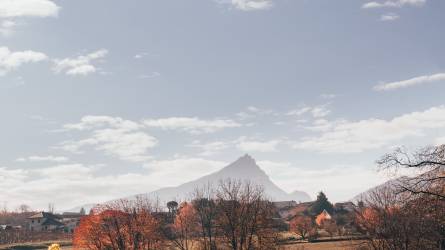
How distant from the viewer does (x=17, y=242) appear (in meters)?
104

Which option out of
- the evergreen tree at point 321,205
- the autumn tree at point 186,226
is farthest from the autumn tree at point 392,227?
the evergreen tree at point 321,205

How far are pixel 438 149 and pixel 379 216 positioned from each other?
3860 cm

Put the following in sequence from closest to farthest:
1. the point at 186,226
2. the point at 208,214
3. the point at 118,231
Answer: the point at 118,231 < the point at 208,214 < the point at 186,226

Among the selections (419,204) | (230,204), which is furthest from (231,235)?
(419,204)

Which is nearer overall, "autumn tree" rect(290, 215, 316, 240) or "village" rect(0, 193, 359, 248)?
"village" rect(0, 193, 359, 248)

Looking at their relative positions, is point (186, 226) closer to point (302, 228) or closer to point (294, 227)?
point (294, 227)

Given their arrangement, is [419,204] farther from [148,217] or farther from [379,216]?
[148,217]

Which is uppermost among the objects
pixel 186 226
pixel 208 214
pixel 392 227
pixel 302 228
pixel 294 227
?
pixel 208 214

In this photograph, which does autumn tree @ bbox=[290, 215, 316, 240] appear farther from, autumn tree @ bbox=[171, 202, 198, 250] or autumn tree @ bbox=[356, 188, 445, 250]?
autumn tree @ bbox=[356, 188, 445, 250]

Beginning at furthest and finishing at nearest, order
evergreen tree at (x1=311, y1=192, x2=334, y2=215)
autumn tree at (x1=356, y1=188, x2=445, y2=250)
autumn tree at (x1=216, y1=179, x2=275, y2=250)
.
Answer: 1. evergreen tree at (x1=311, y1=192, x2=334, y2=215)
2. autumn tree at (x1=216, y1=179, x2=275, y2=250)
3. autumn tree at (x1=356, y1=188, x2=445, y2=250)

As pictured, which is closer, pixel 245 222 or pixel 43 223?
pixel 245 222

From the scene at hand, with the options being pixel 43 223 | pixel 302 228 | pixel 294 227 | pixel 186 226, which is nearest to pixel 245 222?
pixel 186 226

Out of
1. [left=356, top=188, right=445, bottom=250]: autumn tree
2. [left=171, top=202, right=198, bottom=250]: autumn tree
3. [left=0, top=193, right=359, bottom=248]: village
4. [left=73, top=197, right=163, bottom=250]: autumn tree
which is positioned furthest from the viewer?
[left=0, top=193, right=359, bottom=248]: village

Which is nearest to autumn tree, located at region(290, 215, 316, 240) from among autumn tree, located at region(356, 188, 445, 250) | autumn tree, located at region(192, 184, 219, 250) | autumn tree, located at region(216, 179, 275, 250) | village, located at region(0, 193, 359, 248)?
village, located at region(0, 193, 359, 248)
